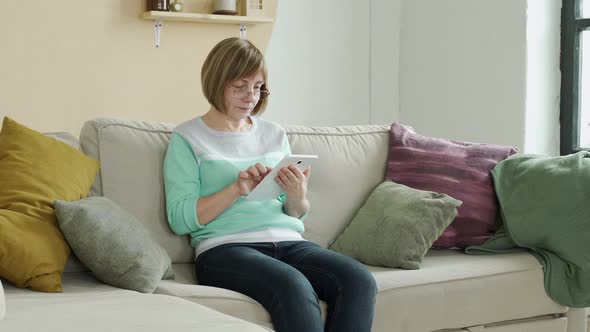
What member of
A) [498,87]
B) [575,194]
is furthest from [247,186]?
[498,87]

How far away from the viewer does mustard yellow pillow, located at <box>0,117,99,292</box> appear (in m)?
2.06

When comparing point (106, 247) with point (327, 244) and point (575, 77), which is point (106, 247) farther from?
point (575, 77)

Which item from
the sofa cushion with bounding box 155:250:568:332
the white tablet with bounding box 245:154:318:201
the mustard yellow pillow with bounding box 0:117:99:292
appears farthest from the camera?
the white tablet with bounding box 245:154:318:201

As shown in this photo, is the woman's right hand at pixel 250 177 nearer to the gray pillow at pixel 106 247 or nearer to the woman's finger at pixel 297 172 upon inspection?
the woman's finger at pixel 297 172

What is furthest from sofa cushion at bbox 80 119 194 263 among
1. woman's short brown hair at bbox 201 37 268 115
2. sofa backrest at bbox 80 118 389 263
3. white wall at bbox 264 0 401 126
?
white wall at bbox 264 0 401 126

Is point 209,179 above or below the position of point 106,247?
above

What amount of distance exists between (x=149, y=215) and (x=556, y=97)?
2.76 metres

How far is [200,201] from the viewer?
2412mm

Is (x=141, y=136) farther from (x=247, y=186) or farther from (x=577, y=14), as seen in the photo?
(x=577, y=14)

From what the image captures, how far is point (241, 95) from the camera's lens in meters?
2.54

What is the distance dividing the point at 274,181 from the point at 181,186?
0.85 feet

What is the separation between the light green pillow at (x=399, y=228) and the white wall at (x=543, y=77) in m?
1.89

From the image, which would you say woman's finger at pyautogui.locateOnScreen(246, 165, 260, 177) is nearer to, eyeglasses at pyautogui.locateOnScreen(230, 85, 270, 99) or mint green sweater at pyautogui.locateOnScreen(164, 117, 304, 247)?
mint green sweater at pyautogui.locateOnScreen(164, 117, 304, 247)

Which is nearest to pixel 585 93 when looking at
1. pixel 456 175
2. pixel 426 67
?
pixel 426 67
